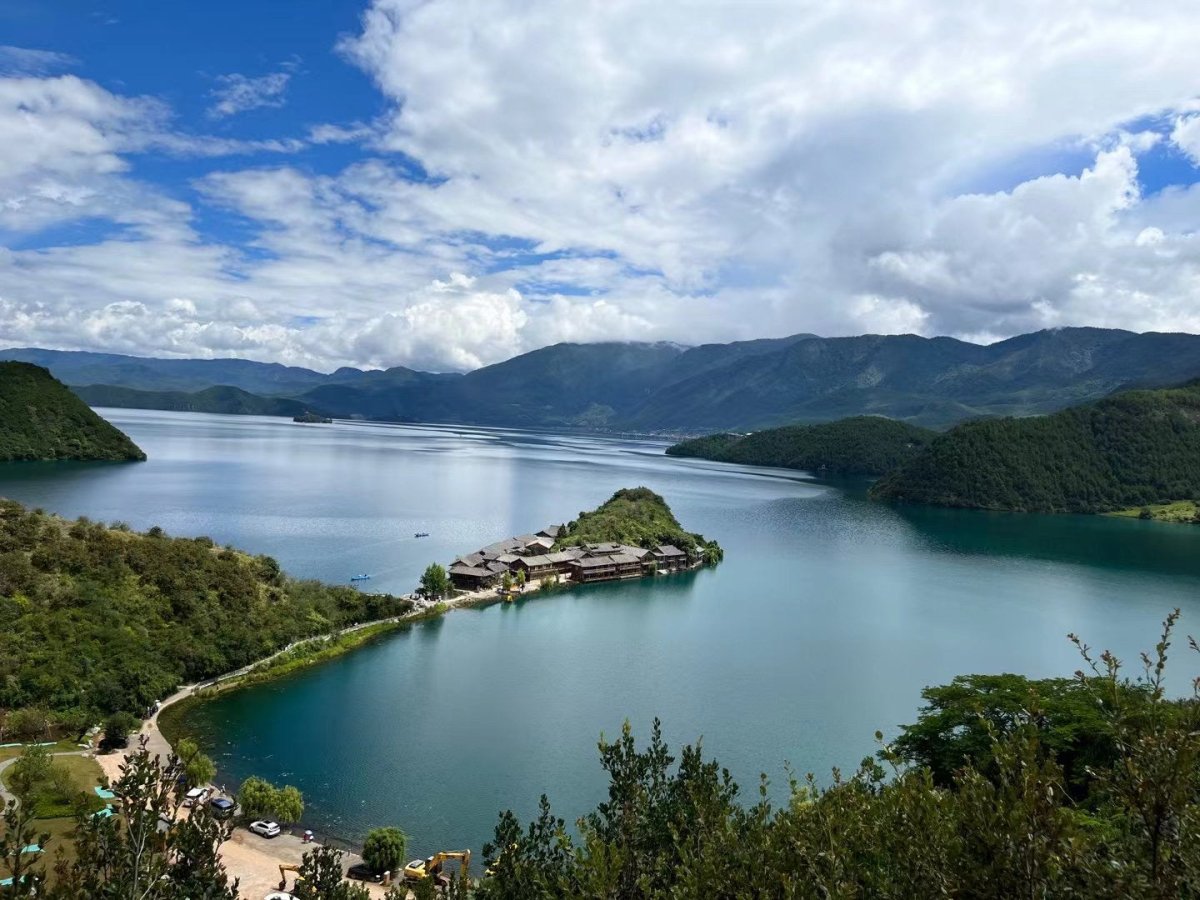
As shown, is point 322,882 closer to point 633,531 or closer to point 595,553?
point 595,553

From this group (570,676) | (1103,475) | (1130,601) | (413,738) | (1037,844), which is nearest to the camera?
(1037,844)

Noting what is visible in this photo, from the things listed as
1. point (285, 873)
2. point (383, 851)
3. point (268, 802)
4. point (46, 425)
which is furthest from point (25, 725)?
point (46, 425)

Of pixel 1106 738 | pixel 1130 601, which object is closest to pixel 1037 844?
pixel 1106 738

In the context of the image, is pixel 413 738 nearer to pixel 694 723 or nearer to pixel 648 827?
pixel 694 723

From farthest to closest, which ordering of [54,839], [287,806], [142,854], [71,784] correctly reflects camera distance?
1. [287,806]
2. [71,784]
3. [54,839]
4. [142,854]

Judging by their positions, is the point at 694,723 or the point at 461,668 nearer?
the point at 694,723

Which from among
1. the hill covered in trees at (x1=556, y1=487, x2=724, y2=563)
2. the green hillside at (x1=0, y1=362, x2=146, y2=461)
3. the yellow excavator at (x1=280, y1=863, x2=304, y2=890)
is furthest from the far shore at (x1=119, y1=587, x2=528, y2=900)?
the green hillside at (x1=0, y1=362, x2=146, y2=461)
